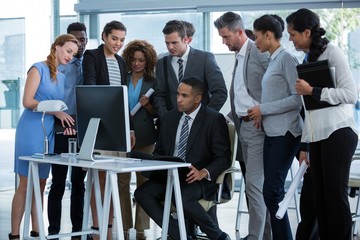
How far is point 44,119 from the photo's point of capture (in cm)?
543

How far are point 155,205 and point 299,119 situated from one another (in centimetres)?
112

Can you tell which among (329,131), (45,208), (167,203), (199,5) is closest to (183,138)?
(167,203)

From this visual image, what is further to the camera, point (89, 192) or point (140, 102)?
point (140, 102)

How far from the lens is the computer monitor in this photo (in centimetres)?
470

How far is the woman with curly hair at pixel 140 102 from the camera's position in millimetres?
5715

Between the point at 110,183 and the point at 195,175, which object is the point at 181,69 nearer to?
the point at 195,175

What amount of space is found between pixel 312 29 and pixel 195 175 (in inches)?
49.7

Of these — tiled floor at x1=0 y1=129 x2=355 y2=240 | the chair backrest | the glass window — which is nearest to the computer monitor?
the chair backrest

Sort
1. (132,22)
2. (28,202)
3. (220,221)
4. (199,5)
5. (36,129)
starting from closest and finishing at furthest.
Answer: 1. (28,202)
2. (36,129)
3. (220,221)
4. (199,5)
5. (132,22)

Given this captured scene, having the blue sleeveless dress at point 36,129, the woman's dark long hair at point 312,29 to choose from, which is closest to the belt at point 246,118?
the woman's dark long hair at point 312,29

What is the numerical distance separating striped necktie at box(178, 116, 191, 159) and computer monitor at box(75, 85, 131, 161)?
584mm

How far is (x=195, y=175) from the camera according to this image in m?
4.97

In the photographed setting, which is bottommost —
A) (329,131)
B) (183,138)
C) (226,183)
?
(226,183)

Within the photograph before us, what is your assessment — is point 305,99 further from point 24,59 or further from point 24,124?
point 24,59
